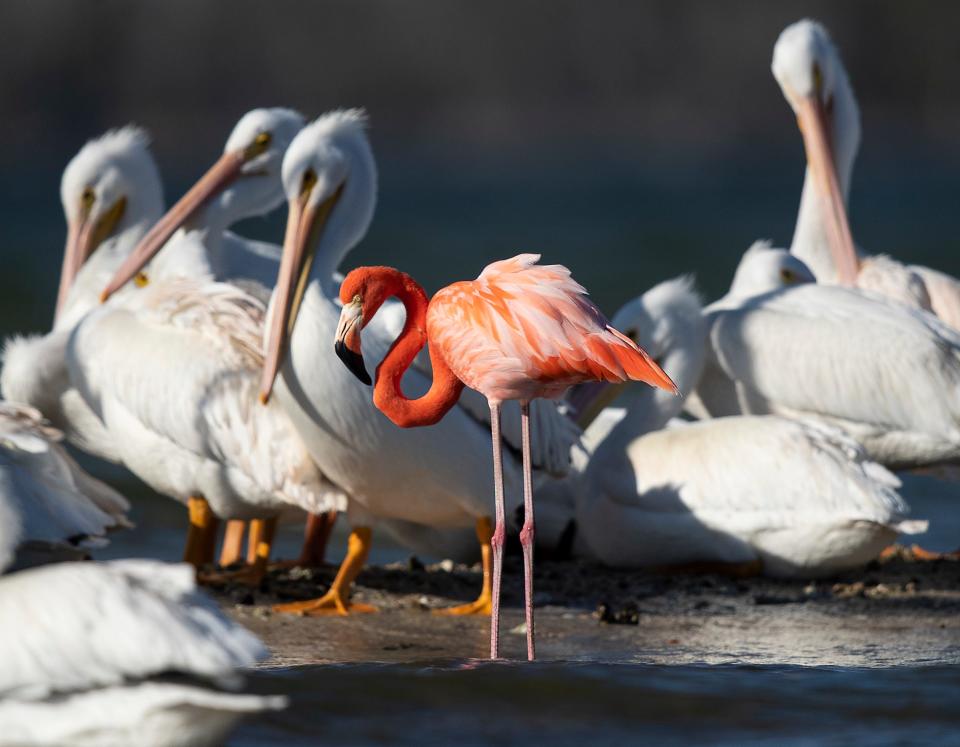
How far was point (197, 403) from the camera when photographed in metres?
6.14

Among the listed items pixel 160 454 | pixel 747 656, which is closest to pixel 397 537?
pixel 160 454

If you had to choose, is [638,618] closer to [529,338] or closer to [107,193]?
[529,338]

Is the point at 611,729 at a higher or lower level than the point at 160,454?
lower

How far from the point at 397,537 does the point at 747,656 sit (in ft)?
7.27

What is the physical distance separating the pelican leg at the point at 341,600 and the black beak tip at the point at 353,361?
127 cm

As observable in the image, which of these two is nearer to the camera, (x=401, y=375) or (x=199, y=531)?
(x=401, y=375)

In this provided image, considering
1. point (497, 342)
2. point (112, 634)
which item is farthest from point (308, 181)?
point (112, 634)

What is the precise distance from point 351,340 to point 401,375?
0.75 ft

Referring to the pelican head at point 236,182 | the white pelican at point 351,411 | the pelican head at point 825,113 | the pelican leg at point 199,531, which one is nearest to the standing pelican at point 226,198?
the pelican head at point 236,182

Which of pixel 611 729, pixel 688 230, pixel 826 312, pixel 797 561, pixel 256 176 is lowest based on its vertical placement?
pixel 611 729

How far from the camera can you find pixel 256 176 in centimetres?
761

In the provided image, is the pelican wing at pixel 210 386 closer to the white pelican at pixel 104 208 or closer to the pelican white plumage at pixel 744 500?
the pelican white plumage at pixel 744 500

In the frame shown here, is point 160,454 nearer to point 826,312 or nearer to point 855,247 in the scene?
point 826,312

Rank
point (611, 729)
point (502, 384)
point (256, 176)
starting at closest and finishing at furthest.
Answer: point (611, 729)
point (502, 384)
point (256, 176)
